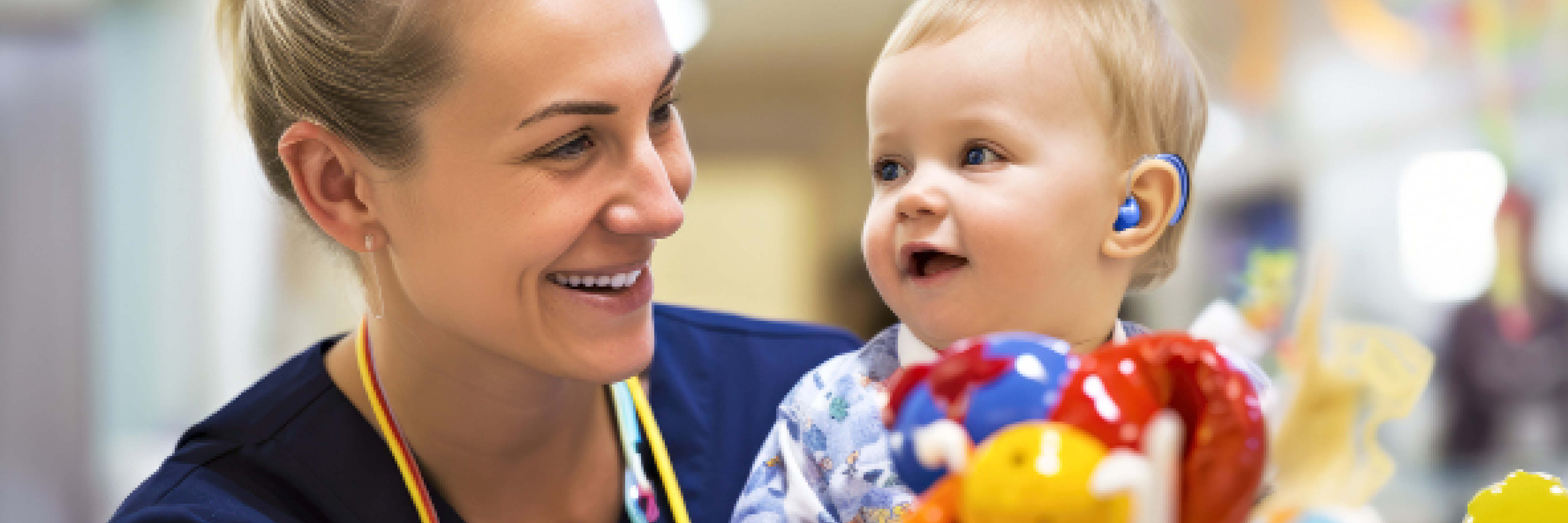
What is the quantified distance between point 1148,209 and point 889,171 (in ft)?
0.76

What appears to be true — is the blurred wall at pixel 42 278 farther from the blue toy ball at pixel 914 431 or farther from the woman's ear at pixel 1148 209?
the blue toy ball at pixel 914 431

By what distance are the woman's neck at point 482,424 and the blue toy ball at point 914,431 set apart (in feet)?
2.42

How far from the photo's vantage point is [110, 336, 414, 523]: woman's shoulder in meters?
1.17

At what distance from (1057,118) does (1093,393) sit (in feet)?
1.41

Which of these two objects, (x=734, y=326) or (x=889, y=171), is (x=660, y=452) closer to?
(x=734, y=326)

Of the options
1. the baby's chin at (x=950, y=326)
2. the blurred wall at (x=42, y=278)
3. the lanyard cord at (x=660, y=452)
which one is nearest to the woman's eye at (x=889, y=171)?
the baby's chin at (x=950, y=326)

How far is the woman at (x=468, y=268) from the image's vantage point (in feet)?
3.68

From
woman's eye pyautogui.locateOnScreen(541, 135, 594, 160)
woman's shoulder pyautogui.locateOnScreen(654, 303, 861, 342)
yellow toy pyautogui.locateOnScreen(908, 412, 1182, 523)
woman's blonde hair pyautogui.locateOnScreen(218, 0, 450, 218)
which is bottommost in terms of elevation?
woman's shoulder pyautogui.locateOnScreen(654, 303, 861, 342)

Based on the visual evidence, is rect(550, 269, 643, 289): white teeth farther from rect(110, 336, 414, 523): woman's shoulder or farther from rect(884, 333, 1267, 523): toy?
rect(884, 333, 1267, 523): toy

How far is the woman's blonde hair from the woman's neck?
0.72 feet

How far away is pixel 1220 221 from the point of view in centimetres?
409

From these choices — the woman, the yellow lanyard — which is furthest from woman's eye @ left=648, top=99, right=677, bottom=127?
the yellow lanyard

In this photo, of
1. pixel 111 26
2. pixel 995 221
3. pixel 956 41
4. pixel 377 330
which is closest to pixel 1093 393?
pixel 995 221

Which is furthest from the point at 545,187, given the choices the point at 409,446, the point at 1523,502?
the point at 1523,502
